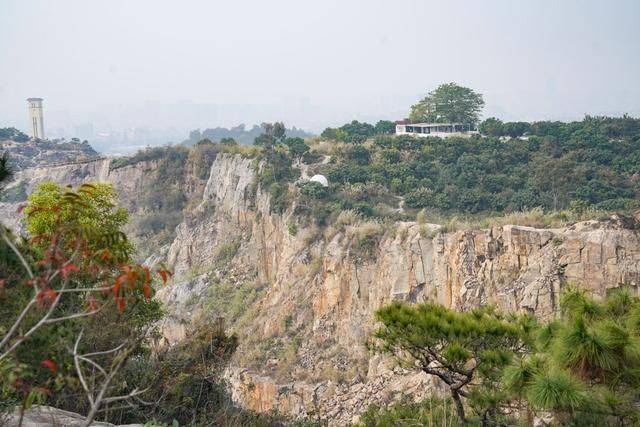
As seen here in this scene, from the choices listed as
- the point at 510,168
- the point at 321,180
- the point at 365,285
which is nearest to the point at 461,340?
the point at 365,285

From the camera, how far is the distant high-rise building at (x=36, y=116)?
73250 mm

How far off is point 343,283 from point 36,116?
62.3 meters

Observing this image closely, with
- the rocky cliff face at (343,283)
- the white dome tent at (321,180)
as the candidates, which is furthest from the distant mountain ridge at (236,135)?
the white dome tent at (321,180)

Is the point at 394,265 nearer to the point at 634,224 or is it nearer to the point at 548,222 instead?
the point at 548,222

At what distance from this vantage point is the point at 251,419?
29.6 ft

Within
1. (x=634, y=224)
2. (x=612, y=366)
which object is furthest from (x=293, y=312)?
(x=612, y=366)

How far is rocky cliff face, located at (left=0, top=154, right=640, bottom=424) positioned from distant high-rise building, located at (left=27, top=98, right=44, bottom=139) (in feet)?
168

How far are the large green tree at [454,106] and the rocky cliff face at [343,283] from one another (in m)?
13.9

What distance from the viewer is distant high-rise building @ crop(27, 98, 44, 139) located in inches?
2884

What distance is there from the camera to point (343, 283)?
22250 mm

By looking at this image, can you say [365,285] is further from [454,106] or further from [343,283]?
[454,106]

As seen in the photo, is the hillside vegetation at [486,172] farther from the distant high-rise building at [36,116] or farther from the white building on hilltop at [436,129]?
the distant high-rise building at [36,116]

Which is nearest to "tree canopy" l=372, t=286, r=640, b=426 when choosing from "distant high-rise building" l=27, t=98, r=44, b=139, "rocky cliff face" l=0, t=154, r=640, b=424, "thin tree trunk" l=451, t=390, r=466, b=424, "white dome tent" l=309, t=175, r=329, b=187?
"thin tree trunk" l=451, t=390, r=466, b=424

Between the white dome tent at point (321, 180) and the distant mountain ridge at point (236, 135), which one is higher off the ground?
the distant mountain ridge at point (236, 135)
